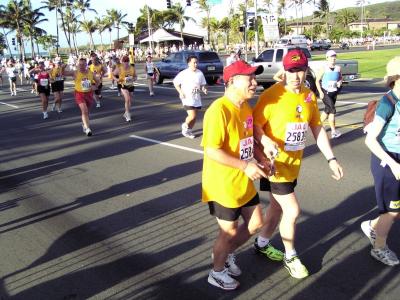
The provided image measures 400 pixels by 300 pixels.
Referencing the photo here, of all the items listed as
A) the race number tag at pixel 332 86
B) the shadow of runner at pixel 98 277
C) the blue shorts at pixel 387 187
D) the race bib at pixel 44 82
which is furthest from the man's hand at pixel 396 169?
the race bib at pixel 44 82

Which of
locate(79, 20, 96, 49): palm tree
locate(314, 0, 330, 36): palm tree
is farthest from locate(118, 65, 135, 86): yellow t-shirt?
locate(314, 0, 330, 36): palm tree

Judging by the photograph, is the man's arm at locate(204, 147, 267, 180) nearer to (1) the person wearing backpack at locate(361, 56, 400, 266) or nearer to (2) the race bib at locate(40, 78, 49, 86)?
(1) the person wearing backpack at locate(361, 56, 400, 266)

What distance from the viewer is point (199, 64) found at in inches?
912

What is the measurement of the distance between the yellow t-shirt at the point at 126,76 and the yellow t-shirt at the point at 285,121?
982 centimetres

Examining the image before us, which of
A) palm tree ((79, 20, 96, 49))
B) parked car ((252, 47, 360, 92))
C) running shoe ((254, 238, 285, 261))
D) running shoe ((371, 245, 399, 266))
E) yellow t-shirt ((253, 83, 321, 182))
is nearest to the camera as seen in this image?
yellow t-shirt ((253, 83, 321, 182))

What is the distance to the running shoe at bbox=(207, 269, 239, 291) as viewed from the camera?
12.3 ft

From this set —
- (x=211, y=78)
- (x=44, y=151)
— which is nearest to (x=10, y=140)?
(x=44, y=151)

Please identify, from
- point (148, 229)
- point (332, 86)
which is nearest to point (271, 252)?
point (148, 229)

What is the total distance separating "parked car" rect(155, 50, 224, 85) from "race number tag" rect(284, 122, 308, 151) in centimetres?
1935

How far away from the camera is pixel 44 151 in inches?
395

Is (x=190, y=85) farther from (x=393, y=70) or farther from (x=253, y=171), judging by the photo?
(x=253, y=171)

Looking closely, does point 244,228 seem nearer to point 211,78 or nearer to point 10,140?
point 10,140

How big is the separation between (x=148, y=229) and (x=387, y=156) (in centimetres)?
281

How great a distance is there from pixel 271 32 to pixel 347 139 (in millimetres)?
21472
